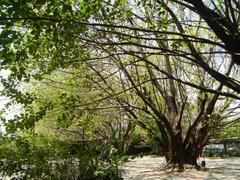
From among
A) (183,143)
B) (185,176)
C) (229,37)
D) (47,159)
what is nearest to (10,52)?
(229,37)

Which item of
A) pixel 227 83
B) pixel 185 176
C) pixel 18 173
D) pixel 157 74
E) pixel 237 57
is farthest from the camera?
pixel 157 74

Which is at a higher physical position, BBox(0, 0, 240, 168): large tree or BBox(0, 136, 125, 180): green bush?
BBox(0, 0, 240, 168): large tree

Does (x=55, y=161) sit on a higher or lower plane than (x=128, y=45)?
lower

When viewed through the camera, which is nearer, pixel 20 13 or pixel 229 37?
pixel 20 13

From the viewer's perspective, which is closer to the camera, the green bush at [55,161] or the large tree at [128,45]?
the large tree at [128,45]

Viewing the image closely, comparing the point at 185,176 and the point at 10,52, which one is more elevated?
the point at 10,52

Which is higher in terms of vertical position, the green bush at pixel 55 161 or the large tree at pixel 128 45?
the large tree at pixel 128 45

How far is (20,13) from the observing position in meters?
→ 3.74

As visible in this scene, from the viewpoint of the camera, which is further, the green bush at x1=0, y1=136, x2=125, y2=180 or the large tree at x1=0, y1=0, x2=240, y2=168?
the green bush at x1=0, y1=136, x2=125, y2=180

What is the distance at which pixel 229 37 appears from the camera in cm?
483

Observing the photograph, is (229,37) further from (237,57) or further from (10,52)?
(10,52)

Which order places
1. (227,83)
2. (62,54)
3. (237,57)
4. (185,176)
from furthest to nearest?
(185,176) → (62,54) → (227,83) → (237,57)

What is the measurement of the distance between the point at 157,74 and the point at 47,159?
8.69 m

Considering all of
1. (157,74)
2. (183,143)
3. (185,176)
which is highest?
(157,74)
